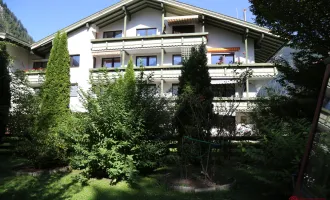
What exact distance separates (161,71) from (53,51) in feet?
31.8

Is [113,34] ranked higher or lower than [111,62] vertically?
higher

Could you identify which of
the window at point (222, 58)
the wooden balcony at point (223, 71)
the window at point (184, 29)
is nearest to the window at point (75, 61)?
the wooden balcony at point (223, 71)

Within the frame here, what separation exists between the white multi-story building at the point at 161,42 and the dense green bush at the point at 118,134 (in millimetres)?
13103

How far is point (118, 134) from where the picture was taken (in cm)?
741

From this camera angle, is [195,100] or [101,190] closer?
[101,190]

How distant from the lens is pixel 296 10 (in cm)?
718

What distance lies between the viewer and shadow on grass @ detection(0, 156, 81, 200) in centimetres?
633

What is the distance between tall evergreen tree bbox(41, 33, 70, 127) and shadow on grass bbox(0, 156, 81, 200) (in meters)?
2.64

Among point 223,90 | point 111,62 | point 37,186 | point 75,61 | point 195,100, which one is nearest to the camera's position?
point 37,186

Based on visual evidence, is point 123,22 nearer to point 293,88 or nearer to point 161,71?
point 161,71

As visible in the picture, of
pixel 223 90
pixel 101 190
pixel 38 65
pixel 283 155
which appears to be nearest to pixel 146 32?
pixel 38 65

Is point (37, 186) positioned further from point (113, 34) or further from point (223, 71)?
point (113, 34)

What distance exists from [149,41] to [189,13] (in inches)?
171

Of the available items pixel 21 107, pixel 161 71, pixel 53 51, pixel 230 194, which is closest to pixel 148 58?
pixel 161 71
